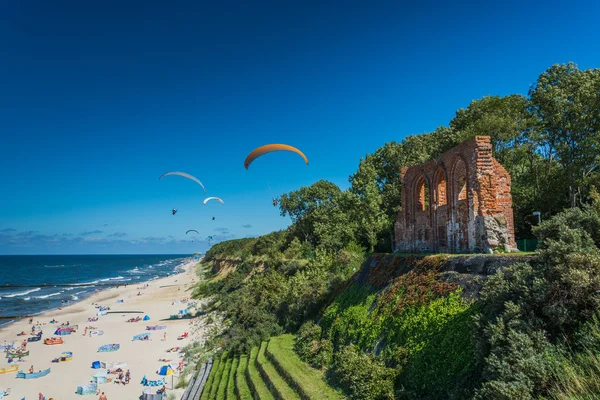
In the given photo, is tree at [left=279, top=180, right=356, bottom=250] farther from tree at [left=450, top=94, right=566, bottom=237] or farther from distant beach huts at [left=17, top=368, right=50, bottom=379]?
distant beach huts at [left=17, top=368, right=50, bottom=379]

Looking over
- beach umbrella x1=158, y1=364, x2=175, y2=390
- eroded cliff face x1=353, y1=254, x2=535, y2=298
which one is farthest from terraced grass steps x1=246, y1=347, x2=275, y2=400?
beach umbrella x1=158, y1=364, x2=175, y2=390

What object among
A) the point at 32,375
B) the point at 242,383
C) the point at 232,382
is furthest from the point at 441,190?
the point at 32,375

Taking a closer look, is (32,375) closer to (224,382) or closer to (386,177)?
(224,382)

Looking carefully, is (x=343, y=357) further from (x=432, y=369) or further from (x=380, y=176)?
(x=380, y=176)

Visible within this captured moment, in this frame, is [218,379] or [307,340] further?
[218,379]

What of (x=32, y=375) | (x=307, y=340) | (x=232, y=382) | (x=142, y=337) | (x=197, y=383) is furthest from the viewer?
(x=142, y=337)

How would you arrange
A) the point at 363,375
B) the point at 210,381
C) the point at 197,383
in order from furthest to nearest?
the point at 197,383, the point at 210,381, the point at 363,375

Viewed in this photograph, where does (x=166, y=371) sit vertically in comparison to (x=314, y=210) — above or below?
below
